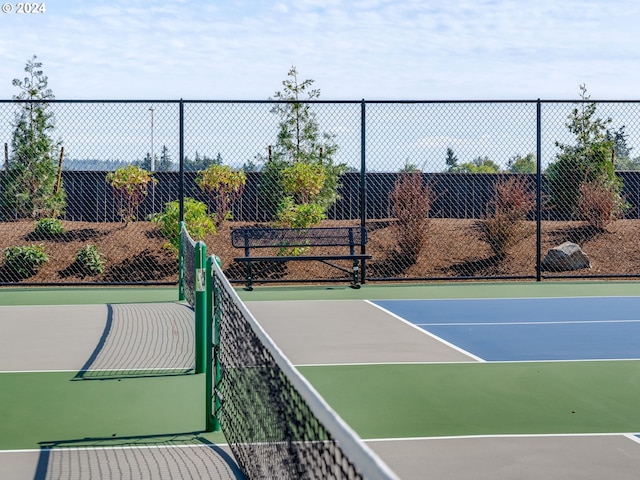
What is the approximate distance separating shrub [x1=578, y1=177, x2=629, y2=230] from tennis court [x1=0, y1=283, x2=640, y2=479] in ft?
24.5

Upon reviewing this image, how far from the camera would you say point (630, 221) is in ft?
66.3

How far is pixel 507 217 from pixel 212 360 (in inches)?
493

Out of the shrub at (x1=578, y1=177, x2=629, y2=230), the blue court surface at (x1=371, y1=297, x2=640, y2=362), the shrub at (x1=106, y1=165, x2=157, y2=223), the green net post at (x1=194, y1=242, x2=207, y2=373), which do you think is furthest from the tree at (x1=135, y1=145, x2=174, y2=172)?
the green net post at (x1=194, y1=242, x2=207, y2=373)

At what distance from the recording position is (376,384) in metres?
6.89

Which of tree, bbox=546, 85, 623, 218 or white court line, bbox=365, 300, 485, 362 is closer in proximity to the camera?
white court line, bbox=365, 300, 485, 362

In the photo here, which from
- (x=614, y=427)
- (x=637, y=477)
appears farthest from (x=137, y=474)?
(x=614, y=427)

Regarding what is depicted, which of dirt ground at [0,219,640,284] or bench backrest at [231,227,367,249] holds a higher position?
bench backrest at [231,227,367,249]

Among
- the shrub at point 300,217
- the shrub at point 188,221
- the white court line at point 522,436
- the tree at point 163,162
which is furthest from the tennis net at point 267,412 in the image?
the tree at point 163,162

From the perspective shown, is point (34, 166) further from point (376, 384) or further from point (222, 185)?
point (376, 384)

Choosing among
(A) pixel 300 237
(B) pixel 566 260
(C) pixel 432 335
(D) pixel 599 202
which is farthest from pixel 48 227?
(C) pixel 432 335

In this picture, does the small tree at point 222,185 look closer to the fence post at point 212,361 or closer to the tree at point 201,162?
the tree at point 201,162

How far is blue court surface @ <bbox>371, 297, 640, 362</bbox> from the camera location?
27.4 ft

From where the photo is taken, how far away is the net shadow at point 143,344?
753 cm

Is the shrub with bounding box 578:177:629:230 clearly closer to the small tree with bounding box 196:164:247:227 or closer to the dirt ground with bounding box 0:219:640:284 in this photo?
the dirt ground with bounding box 0:219:640:284
